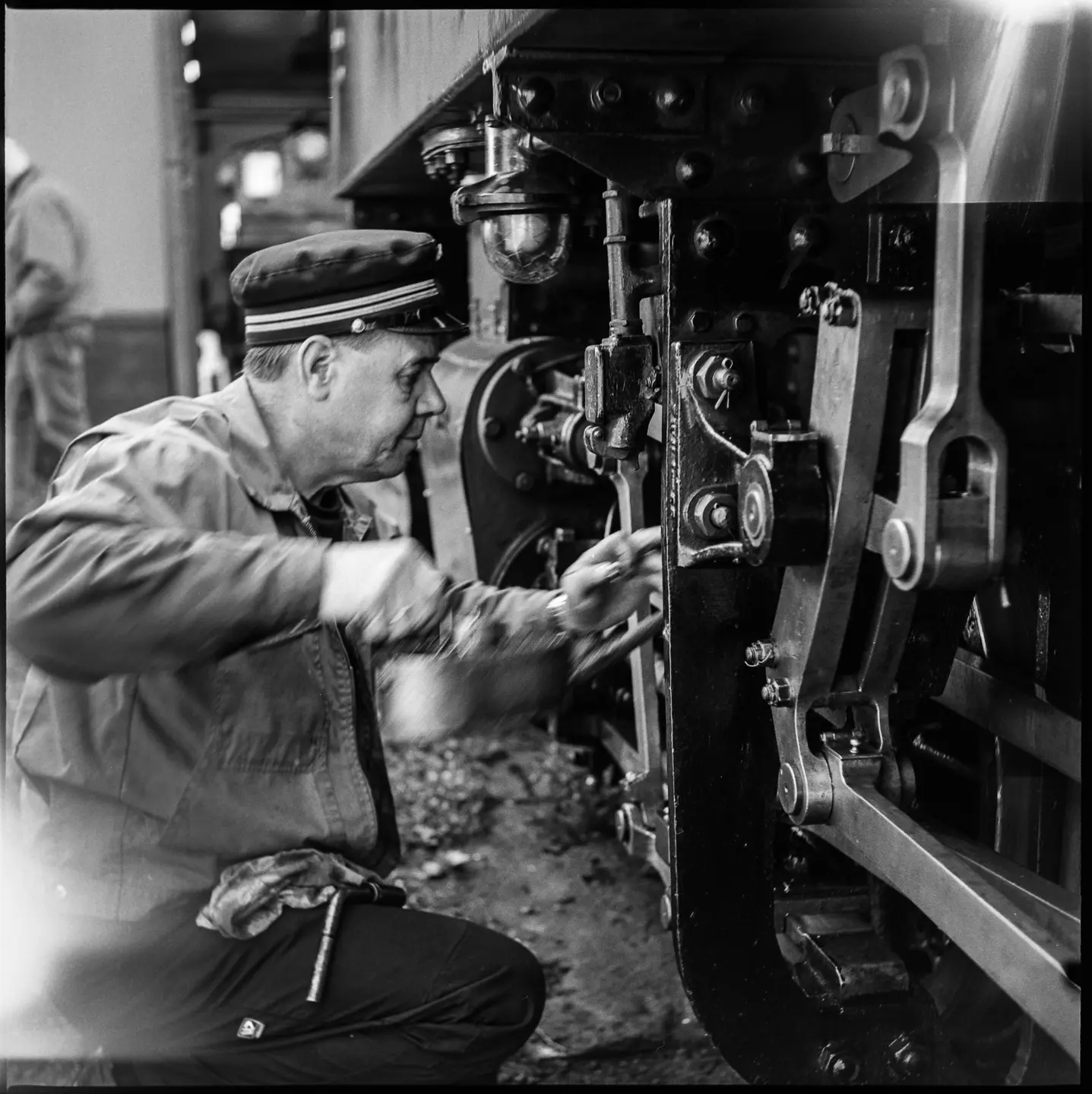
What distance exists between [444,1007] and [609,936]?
825 mm

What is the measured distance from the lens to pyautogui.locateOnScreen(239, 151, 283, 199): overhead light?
7.71 metres

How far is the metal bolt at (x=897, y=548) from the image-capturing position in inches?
51.0

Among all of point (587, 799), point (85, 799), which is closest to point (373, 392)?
point (85, 799)

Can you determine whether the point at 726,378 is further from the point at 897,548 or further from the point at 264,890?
the point at 264,890

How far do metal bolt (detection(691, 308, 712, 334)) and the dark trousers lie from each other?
926 millimetres

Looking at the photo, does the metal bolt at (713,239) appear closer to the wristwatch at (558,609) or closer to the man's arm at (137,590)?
the wristwatch at (558,609)

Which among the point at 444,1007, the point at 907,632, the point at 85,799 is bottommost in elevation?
the point at 444,1007

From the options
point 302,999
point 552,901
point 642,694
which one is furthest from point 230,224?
point 302,999

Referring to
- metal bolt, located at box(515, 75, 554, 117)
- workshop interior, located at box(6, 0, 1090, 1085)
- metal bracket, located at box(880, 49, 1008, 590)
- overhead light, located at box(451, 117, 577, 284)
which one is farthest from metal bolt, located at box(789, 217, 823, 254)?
overhead light, located at box(451, 117, 577, 284)

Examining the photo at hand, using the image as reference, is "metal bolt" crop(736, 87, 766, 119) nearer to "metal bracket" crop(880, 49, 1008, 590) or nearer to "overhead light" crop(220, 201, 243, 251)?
"metal bracket" crop(880, 49, 1008, 590)

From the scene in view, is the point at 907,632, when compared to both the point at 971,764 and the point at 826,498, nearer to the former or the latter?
the point at 826,498

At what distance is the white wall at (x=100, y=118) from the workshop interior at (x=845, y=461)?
0.60 m

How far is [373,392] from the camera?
1.83 metres

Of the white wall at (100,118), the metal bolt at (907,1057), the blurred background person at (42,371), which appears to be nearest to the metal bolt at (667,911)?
the metal bolt at (907,1057)
